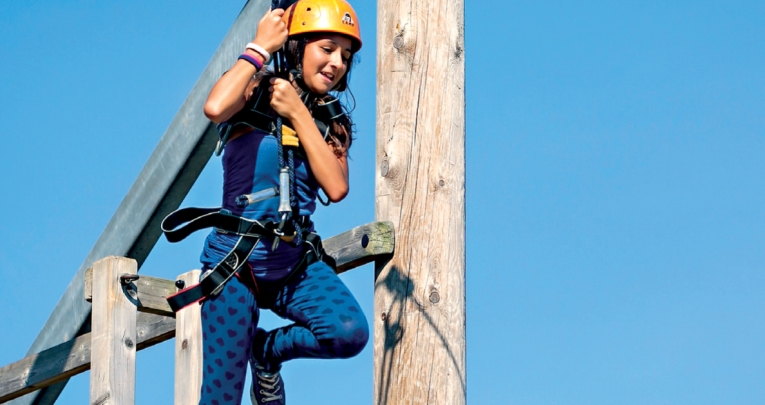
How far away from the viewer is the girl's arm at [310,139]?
4.42m

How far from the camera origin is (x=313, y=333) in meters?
4.33

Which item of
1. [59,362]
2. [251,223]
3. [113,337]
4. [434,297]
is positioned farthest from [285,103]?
[59,362]

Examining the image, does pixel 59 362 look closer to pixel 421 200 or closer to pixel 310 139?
pixel 421 200

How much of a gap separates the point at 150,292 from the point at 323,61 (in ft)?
6.68

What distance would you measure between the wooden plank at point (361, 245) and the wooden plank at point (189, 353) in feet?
4.63

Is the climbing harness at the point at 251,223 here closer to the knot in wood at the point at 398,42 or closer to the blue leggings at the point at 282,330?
the blue leggings at the point at 282,330

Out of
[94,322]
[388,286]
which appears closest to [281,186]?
[388,286]

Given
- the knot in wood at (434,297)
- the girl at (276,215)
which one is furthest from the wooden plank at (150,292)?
the knot in wood at (434,297)

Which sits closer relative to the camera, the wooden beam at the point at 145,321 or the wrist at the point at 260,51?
the wrist at the point at 260,51

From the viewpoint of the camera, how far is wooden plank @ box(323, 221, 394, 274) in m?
4.99

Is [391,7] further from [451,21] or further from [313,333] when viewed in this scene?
[313,333]

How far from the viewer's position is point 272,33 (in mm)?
4438

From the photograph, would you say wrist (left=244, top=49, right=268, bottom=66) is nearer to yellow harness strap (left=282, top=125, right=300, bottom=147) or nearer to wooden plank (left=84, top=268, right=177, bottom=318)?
yellow harness strap (left=282, top=125, right=300, bottom=147)

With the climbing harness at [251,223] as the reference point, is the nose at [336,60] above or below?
above
